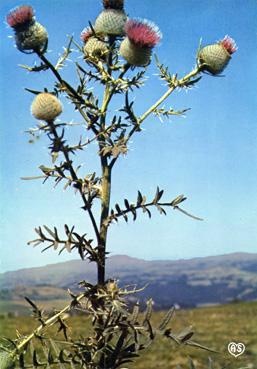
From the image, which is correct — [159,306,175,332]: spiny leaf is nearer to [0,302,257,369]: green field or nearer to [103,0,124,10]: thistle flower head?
[103,0,124,10]: thistle flower head

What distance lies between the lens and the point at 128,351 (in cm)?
173

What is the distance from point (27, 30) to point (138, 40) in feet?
1.09

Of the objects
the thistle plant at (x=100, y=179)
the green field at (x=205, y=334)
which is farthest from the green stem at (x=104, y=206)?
the green field at (x=205, y=334)

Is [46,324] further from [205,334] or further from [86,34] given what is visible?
[205,334]

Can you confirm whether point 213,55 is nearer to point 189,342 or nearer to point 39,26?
point 39,26

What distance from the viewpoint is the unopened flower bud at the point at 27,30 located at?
1789 mm

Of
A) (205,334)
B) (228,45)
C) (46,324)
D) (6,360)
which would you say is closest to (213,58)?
(228,45)

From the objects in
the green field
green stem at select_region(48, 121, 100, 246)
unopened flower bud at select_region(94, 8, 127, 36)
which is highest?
unopened flower bud at select_region(94, 8, 127, 36)

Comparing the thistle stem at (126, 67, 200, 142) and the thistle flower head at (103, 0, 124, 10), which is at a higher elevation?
the thistle flower head at (103, 0, 124, 10)

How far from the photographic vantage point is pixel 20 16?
6.15ft

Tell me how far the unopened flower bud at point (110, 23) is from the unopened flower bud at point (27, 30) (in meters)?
0.17

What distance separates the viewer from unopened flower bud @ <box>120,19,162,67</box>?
5.82 ft

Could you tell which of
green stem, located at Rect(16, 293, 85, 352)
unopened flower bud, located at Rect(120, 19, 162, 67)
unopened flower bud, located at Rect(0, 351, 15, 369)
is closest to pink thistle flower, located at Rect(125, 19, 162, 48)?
unopened flower bud, located at Rect(120, 19, 162, 67)

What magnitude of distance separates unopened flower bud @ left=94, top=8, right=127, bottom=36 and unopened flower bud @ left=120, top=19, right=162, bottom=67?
7cm
